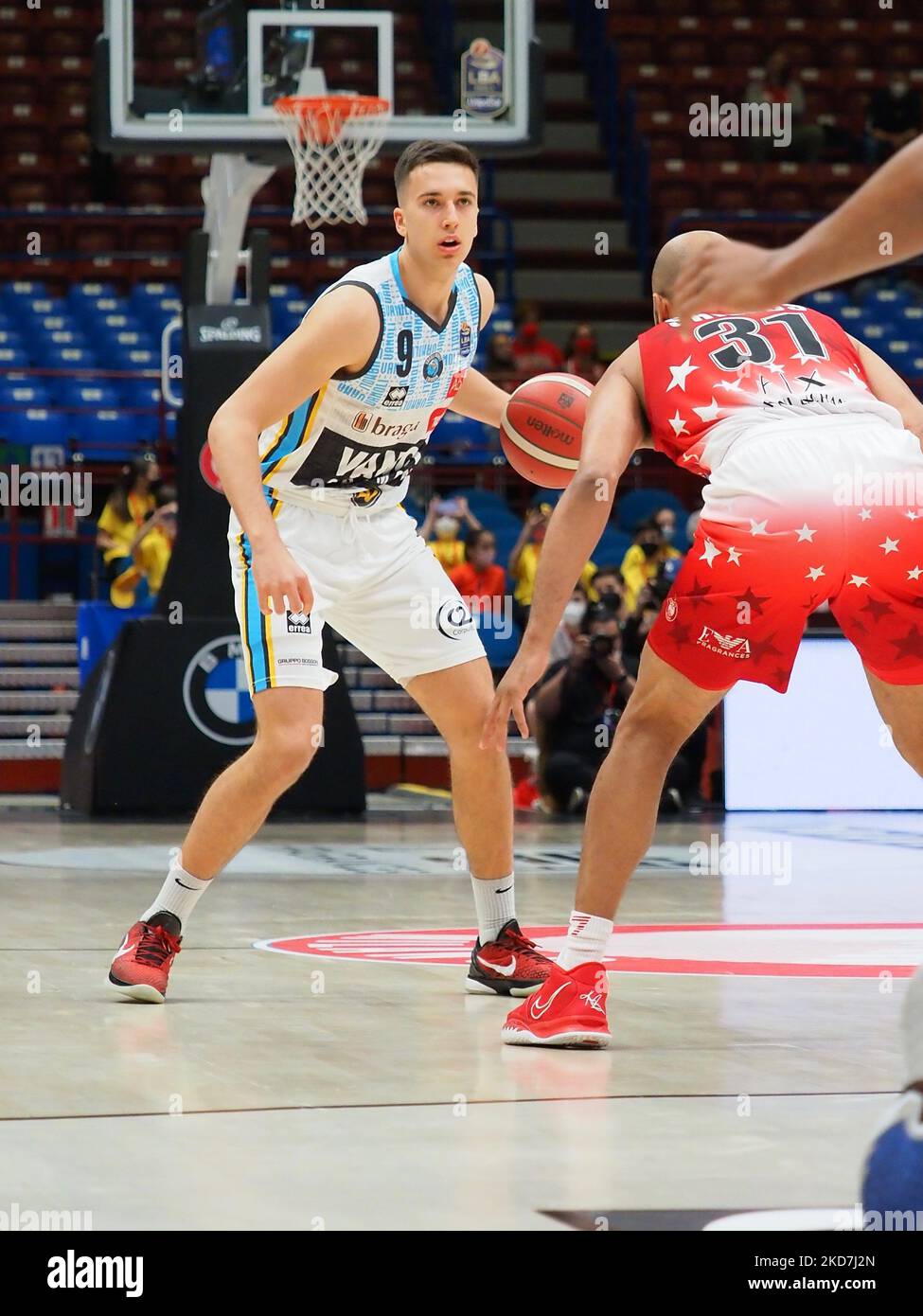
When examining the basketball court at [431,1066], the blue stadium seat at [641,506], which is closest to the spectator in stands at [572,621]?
the blue stadium seat at [641,506]

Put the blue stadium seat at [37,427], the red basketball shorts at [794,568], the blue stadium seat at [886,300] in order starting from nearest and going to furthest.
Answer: the red basketball shorts at [794,568]
the blue stadium seat at [37,427]
the blue stadium seat at [886,300]

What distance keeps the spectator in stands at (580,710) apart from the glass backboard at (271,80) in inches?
114

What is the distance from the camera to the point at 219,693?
11859 mm

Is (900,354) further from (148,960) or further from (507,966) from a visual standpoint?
(148,960)

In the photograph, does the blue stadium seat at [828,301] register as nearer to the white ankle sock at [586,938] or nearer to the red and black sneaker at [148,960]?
the red and black sneaker at [148,960]

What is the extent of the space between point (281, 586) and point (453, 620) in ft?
2.61

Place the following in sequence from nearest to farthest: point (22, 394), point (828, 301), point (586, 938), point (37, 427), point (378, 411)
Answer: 1. point (586, 938)
2. point (378, 411)
3. point (37, 427)
4. point (22, 394)
5. point (828, 301)

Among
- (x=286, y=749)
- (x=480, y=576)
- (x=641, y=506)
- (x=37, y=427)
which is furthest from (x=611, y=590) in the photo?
(x=286, y=749)

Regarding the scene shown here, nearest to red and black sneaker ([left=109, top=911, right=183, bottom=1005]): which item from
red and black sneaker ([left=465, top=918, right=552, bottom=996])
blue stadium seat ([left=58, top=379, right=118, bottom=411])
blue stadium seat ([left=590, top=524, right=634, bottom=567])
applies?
red and black sneaker ([left=465, top=918, right=552, bottom=996])

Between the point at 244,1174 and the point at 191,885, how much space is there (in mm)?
2216

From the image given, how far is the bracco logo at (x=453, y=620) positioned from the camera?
17.9 feet

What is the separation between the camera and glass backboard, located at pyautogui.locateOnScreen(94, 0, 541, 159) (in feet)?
36.4

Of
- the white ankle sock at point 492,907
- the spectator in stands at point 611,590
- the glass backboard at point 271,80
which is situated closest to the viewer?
the white ankle sock at point 492,907

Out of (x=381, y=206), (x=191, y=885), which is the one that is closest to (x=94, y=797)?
(x=191, y=885)
